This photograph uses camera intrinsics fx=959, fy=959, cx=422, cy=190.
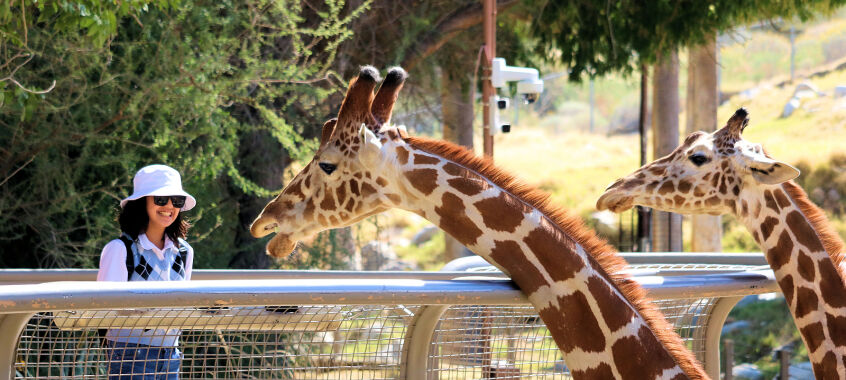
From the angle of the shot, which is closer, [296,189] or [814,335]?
[296,189]

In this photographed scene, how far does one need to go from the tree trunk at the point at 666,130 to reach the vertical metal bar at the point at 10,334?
40.6 feet

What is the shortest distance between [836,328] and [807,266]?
0.96 feet

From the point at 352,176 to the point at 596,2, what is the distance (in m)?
9.21

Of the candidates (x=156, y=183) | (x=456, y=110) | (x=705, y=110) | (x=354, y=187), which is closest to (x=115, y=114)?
(x=156, y=183)

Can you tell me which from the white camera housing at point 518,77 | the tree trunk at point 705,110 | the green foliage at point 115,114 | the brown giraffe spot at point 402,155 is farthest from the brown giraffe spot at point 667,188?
the tree trunk at point 705,110

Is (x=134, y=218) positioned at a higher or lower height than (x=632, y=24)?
lower

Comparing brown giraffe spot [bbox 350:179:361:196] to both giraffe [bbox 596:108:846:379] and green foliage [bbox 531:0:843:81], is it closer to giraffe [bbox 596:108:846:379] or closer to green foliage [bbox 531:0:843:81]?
giraffe [bbox 596:108:846:379]

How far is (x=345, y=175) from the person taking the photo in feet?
10.9

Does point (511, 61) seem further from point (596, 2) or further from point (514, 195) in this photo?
point (514, 195)

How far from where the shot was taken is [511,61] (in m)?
13.2

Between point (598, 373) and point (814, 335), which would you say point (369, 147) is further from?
point (814, 335)

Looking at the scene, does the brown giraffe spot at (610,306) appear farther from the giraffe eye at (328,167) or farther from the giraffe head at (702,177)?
the giraffe head at (702,177)

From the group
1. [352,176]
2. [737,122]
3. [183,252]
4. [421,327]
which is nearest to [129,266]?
[183,252]

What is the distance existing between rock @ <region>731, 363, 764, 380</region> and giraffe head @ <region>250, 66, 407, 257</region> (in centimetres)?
978
